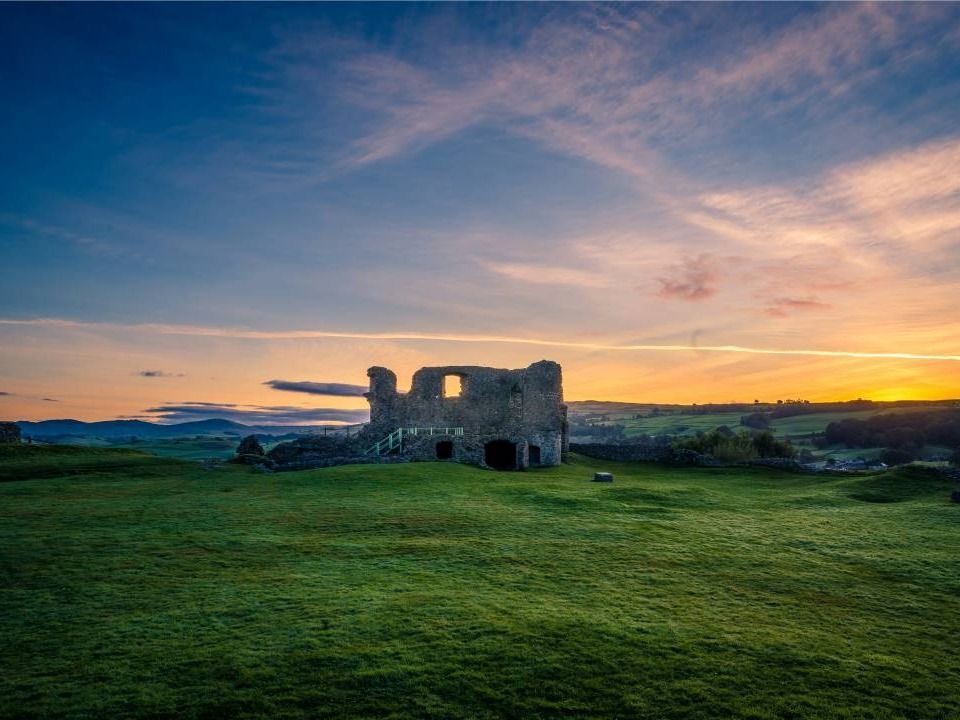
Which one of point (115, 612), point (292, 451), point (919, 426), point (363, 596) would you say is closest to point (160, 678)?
point (115, 612)

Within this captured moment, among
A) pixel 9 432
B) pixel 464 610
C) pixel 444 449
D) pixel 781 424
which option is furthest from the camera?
pixel 781 424

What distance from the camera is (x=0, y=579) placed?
1109 centimetres

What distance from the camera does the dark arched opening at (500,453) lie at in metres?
40.6

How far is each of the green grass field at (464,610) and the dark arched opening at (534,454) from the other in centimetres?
1948

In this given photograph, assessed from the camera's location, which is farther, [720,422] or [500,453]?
[720,422]

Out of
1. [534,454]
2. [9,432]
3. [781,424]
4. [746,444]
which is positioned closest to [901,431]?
[781,424]

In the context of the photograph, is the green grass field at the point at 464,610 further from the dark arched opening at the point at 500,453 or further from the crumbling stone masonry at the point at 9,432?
the dark arched opening at the point at 500,453

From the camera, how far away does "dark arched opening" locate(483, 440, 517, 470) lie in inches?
1598

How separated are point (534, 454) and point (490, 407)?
17.6ft

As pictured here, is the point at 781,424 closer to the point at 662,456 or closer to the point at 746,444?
the point at 746,444

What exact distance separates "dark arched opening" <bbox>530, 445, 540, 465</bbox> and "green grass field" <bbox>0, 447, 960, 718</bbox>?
63.9ft

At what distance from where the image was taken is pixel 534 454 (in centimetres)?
4006

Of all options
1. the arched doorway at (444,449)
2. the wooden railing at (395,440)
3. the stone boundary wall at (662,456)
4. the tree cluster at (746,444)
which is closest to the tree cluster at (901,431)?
the tree cluster at (746,444)

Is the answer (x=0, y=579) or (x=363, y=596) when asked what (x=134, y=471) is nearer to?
(x=0, y=579)
